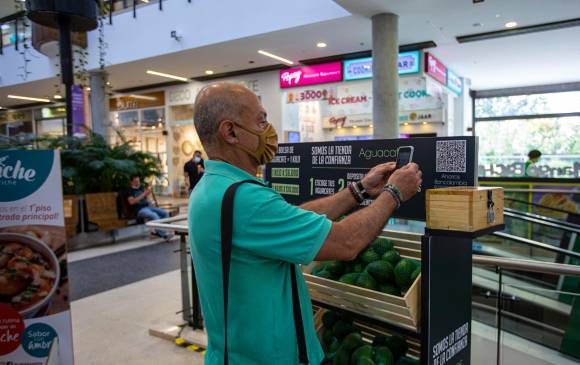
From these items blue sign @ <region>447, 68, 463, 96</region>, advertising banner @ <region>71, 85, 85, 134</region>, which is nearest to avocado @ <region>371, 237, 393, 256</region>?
advertising banner @ <region>71, 85, 85, 134</region>

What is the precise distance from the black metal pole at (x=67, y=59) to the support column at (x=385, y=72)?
5.10 meters


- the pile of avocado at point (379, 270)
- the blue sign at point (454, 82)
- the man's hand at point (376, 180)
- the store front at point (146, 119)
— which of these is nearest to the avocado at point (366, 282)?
the pile of avocado at point (379, 270)

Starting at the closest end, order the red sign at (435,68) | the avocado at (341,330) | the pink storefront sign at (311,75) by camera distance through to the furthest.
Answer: the avocado at (341,330), the red sign at (435,68), the pink storefront sign at (311,75)

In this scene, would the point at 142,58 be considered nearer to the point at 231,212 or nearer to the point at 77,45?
the point at 77,45

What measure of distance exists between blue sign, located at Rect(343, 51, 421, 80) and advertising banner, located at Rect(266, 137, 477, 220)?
7.62 metres

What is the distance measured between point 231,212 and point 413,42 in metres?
8.95

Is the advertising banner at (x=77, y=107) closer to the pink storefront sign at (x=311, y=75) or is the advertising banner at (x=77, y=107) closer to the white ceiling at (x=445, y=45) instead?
the white ceiling at (x=445, y=45)

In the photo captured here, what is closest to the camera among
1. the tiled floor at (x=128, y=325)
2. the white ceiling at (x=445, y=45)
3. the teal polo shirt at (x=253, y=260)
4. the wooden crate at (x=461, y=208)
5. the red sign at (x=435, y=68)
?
the teal polo shirt at (x=253, y=260)

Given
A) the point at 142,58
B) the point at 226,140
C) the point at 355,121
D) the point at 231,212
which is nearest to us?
the point at 231,212

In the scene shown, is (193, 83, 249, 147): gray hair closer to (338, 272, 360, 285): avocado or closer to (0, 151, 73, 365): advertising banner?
(338, 272, 360, 285): avocado

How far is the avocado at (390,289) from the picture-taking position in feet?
5.84

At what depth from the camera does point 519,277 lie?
506 cm

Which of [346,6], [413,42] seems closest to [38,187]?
[346,6]

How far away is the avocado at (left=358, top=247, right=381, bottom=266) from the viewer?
1975 mm
